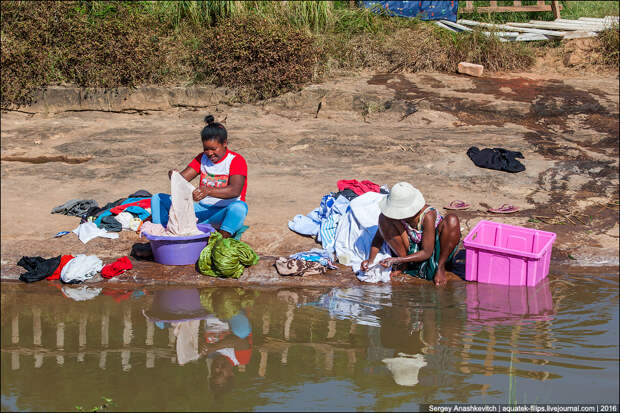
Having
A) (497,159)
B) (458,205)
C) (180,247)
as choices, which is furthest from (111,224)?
(497,159)

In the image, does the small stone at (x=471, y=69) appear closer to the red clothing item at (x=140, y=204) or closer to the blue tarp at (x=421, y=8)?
the blue tarp at (x=421, y=8)

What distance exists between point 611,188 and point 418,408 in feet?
14.6

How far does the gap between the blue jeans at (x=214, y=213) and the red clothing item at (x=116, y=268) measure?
0.47m

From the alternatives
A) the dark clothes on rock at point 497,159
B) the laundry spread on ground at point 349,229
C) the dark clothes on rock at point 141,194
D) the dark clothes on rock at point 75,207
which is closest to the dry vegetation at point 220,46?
the dark clothes on rock at point 497,159

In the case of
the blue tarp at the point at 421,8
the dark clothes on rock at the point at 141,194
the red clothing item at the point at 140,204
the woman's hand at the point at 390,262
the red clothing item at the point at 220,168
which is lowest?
the woman's hand at the point at 390,262

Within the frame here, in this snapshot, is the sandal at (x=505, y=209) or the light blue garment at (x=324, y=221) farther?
the sandal at (x=505, y=209)

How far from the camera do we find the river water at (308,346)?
412 cm

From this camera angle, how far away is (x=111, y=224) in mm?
6492

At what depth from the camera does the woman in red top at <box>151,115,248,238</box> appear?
587 cm

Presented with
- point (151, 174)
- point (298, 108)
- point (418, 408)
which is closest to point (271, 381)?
point (418, 408)

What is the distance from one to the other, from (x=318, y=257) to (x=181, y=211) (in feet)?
4.13

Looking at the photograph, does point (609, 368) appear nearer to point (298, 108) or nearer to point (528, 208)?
point (528, 208)

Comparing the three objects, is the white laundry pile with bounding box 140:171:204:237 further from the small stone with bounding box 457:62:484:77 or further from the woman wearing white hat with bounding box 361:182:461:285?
the small stone with bounding box 457:62:484:77

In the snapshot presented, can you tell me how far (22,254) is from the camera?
619 cm
